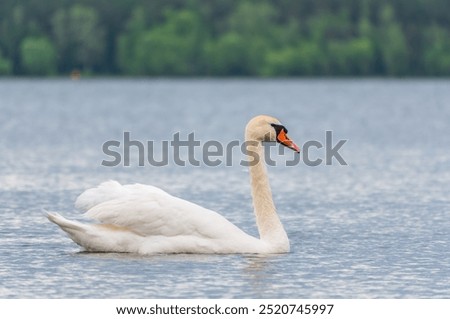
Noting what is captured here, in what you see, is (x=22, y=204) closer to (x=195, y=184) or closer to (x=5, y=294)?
(x=195, y=184)

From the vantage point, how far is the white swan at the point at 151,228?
64.5 ft

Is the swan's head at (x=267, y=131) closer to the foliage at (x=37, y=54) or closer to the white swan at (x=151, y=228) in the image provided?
the white swan at (x=151, y=228)

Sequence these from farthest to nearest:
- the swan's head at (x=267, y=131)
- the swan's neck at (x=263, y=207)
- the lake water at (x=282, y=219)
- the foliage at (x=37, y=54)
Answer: the foliage at (x=37, y=54), the swan's head at (x=267, y=131), the swan's neck at (x=263, y=207), the lake water at (x=282, y=219)

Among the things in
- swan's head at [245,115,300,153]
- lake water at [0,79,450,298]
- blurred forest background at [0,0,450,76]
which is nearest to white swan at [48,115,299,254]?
lake water at [0,79,450,298]

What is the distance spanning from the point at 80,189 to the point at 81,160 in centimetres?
1004

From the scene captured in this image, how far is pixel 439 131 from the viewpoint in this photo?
202ft

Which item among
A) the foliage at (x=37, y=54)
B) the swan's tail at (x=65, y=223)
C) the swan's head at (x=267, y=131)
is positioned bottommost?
the swan's tail at (x=65, y=223)

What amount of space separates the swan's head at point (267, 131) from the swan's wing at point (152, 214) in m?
1.38

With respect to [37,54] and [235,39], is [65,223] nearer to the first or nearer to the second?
[235,39]

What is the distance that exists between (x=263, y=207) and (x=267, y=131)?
1.04 m

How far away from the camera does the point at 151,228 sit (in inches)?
780

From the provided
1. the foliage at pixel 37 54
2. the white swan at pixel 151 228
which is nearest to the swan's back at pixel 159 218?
the white swan at pixel 151 228

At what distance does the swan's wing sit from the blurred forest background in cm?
15497

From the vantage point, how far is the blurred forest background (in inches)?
7087
